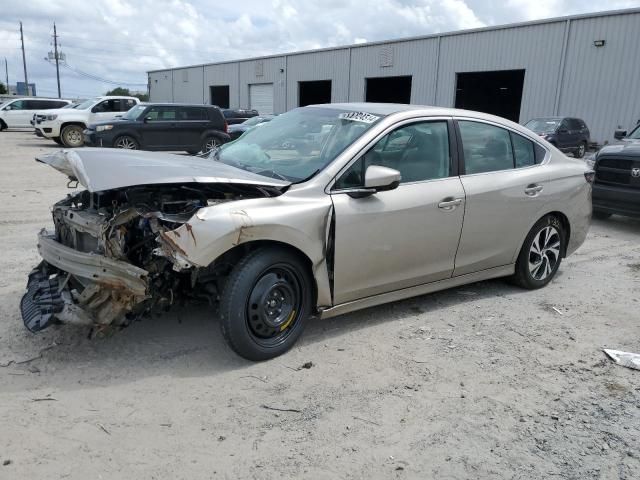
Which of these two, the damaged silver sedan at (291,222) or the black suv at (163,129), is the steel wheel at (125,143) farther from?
the damaged silver sedan at (291,222)

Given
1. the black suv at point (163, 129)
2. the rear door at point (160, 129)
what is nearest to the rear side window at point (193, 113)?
the black suv at point (163, 129)

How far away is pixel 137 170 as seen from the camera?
3.45 metres

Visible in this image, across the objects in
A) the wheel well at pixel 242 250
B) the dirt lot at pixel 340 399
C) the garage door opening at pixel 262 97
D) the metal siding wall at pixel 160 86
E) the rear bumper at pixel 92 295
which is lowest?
the dirt lot at pixel 340 399

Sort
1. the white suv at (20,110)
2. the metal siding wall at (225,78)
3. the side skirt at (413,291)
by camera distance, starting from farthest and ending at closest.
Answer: the metal siding wall at (225,78) < the white suv at (20,110) < the side skirt at (413,291)

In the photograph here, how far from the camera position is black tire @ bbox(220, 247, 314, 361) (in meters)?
3.43

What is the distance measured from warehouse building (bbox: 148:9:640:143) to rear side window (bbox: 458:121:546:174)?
69.3ft

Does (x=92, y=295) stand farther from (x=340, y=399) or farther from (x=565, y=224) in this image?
(x=565, y=224)

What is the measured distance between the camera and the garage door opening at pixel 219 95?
5112cm

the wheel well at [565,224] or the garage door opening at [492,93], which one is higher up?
the garage door opening at [492,93]

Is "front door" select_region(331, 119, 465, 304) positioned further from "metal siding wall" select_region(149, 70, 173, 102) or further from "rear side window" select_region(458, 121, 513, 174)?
"metal siding wall" select_region(149, 70, 173, 102)

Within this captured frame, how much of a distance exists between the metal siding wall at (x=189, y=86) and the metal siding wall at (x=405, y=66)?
889 inches

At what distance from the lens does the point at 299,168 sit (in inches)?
157

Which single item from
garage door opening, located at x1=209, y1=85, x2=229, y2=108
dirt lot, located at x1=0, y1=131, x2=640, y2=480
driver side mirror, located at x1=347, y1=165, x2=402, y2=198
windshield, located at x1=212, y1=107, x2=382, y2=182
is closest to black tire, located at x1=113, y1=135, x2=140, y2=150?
dirt lot, located at x1=0, y1=131, x2=640, y2=480

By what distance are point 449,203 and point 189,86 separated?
54465 millimetres
